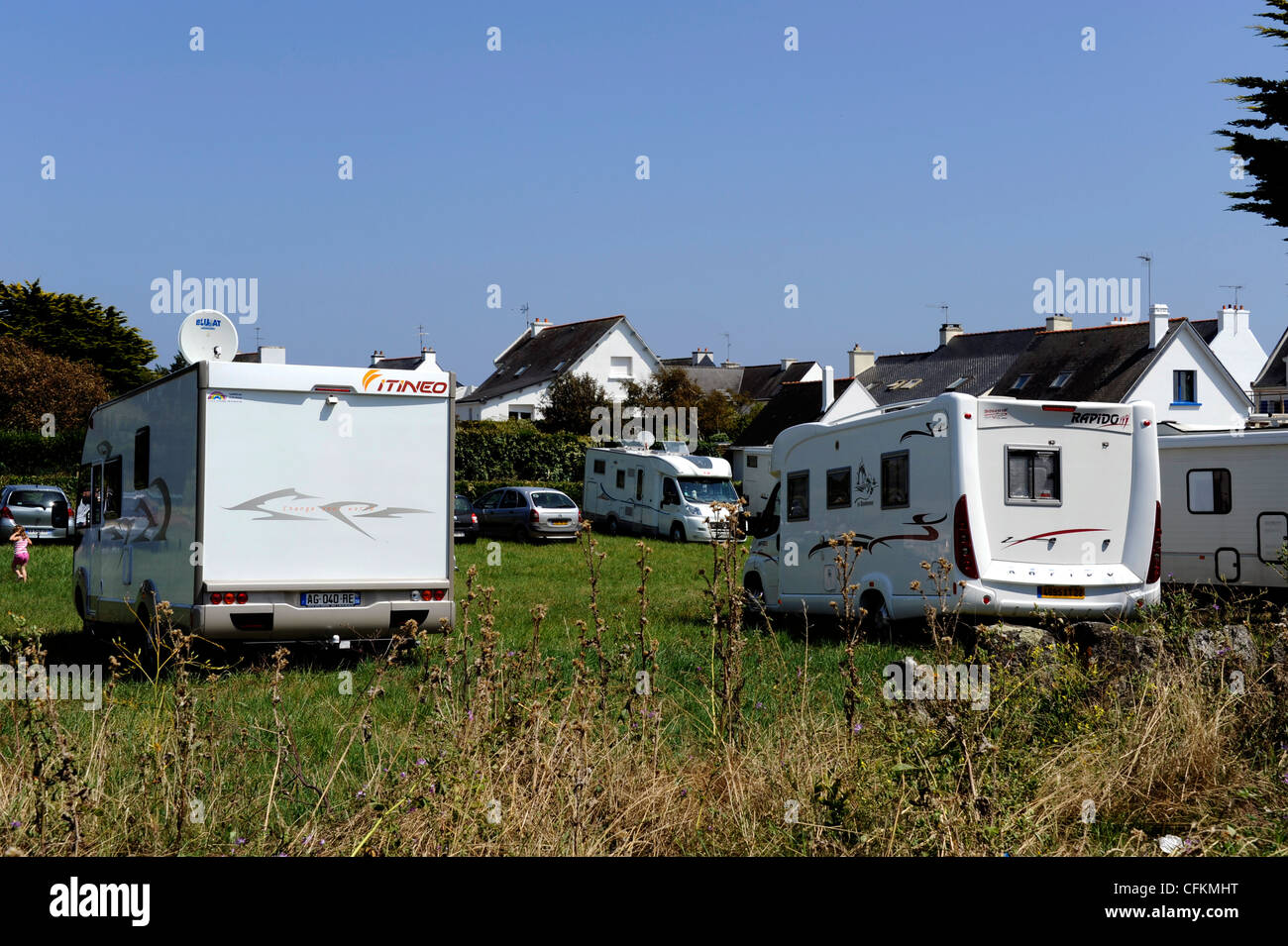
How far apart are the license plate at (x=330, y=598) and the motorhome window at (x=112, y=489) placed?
10.0 ft

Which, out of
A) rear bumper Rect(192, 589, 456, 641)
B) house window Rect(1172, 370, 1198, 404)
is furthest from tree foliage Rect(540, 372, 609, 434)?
rear bumper Rect(192, 589, 456, 641)

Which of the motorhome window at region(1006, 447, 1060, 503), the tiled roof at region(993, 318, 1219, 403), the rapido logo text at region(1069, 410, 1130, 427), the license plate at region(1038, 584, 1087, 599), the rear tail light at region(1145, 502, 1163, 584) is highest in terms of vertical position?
the tiled roof at region(993, 318, 1219, 403)

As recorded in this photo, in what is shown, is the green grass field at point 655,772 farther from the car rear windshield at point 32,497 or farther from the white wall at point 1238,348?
the white wall at point 1238,348

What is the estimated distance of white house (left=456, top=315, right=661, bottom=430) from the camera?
58.2 metres

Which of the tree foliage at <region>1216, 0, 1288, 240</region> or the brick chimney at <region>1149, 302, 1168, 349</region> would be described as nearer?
the tree foliage at <region>1216, 0, 1288, 240</region>

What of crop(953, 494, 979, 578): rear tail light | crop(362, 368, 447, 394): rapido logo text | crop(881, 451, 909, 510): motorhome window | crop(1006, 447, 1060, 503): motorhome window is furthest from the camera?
crop(881, 451, 909, 510): motorhome window

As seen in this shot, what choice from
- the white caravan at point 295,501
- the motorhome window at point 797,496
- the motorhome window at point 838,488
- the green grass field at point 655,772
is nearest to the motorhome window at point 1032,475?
the motorhome window at point 838,488

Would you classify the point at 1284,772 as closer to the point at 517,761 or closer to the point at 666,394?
the point at 517,761

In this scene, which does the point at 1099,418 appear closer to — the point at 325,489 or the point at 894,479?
the point at 894,479

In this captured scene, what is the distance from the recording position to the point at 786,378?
74.2m

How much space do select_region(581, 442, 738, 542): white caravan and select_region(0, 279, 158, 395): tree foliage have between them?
30.7 metres

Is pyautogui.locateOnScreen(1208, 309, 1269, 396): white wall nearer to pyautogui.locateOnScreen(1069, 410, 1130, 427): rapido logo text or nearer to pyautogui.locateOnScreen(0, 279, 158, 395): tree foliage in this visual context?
pyautogui.locateOnScreen(1069, 410, 1130, 427): rapido logo text

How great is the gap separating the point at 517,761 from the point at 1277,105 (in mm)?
13221

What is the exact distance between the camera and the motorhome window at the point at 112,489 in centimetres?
→ 1250
